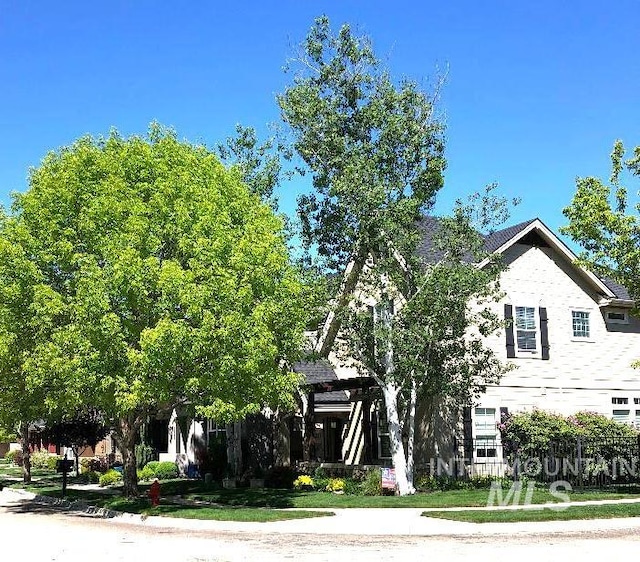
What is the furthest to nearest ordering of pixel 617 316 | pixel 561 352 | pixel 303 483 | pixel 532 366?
pixel 617 316 → pixel 561 352 → pixel 532 366 → pixel 303 483

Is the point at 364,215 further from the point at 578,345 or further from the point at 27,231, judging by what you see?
the point at 578,345

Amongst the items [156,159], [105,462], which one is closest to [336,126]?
[156,159]

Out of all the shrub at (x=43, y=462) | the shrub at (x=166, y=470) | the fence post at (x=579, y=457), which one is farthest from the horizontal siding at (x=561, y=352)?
the shrub at (x=43, y=462)

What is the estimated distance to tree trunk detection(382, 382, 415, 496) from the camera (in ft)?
83.1

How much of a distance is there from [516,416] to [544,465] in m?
2.16

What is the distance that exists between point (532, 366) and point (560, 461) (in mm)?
4541

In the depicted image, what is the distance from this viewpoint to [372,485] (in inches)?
1025

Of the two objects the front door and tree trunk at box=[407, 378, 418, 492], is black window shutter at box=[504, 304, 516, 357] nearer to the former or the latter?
tree trunk at box=[407, 378, 418, 492]

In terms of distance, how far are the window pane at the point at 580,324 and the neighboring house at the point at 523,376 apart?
0.13 feet

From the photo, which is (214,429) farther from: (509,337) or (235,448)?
(509,337)

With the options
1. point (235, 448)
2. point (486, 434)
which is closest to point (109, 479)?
point (235, 448)

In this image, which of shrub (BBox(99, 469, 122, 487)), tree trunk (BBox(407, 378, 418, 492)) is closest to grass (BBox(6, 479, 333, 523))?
tree trunk (BBox(407, 378, 418, 492))

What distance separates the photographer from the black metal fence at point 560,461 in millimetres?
26828

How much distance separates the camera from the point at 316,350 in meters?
29.5
